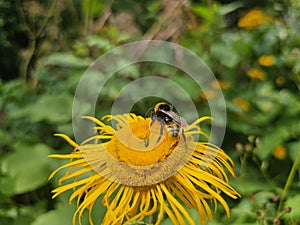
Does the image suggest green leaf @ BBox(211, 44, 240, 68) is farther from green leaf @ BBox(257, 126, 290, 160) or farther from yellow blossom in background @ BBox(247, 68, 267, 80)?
green leaf @ BBox(257, 126, 290, 160)

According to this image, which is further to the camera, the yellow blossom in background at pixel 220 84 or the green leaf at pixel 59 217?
the yellow blossom in background at pixel 220 84

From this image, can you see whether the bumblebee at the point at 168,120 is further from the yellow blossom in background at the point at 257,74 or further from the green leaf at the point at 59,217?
the yellow blossom in background at the point at 257,74

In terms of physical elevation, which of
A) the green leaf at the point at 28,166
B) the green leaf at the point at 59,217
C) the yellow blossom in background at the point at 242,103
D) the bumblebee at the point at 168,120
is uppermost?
the bumblebee at the point at 168,120

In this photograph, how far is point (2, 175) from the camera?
1.63m

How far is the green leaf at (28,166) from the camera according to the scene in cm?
181

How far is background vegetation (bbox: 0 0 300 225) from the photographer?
5.34 feet

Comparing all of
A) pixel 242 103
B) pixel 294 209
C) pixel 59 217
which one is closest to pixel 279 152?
pixel 242 103

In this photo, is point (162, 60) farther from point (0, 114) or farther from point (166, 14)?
point (0, 114)

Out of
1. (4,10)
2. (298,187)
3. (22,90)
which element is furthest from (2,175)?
(4,10)

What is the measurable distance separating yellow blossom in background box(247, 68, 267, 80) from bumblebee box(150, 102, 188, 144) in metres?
1.37

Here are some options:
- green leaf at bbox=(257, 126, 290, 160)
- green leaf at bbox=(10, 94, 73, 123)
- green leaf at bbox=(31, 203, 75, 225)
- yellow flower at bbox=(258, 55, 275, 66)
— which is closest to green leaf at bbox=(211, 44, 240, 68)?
yellow flower at bbox=(258, 55, 275, 66)

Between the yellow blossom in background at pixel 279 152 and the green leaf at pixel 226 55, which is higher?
the green leaf at pixel 226 55

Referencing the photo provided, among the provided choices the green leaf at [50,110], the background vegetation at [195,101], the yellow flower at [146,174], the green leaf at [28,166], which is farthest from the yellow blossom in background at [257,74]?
the yellow flower at [146,174]

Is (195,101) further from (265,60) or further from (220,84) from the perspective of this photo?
(265,60)
